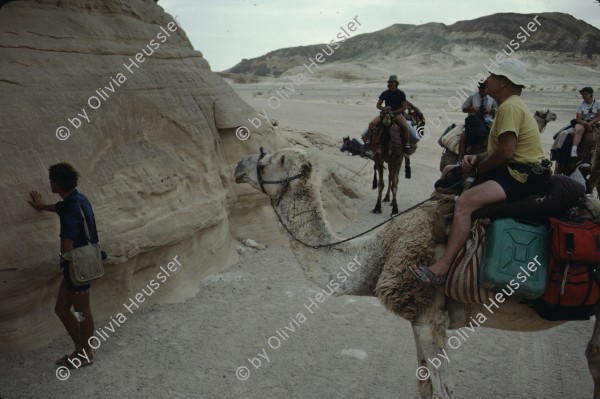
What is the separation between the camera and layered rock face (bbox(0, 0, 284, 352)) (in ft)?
16.8

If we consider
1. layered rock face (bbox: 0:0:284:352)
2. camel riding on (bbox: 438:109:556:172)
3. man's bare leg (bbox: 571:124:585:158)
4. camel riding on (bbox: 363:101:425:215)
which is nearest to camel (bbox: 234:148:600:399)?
layered rock face (bbox: 0:0:284:352)

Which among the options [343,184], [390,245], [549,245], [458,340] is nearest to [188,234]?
[390,245]

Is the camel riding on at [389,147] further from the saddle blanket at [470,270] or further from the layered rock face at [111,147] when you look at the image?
the saddle blanket at [470,270]

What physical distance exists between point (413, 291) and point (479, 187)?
1014 millimetres

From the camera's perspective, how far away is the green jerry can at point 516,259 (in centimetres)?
385

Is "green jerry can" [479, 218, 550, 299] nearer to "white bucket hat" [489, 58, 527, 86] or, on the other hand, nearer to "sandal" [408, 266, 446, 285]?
"sandal" [408, 266, 446, 285]

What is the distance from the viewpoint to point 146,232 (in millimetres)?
6156

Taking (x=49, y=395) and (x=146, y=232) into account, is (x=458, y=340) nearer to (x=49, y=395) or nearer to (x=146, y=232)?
(x=146, y=232)

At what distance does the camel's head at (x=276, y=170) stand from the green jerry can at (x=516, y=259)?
5.73 ft

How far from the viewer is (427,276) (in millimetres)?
4023

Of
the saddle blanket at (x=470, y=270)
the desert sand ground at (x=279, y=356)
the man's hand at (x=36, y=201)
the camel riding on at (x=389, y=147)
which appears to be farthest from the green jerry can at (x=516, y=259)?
the camel riding on at (x=389, y=147)

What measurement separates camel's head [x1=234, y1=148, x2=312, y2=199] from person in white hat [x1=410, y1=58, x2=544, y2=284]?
53.9 inches

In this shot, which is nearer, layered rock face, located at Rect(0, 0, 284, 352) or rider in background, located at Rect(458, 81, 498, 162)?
layered rock face, located at Rect(0, 0, 284, 352)

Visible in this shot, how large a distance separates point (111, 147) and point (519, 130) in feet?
15.0
